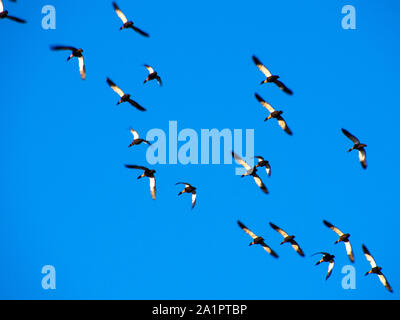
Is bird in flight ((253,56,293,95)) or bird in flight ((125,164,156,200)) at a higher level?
bird in flight ((253,56,293,95))

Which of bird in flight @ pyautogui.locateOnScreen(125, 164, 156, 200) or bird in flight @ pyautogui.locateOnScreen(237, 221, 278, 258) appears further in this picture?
bird in flight @ pyautogui.locateOnScreen(237, 221, 278, 258)

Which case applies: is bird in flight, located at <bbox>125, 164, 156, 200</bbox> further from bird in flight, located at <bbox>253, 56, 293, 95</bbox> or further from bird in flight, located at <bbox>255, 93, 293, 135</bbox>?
bird in flight, located at <bbox>253, 56, 293, 95</bbox>

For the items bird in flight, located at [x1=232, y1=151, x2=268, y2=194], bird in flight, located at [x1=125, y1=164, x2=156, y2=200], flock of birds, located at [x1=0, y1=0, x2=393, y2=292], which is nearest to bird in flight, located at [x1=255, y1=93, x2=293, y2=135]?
flock of birds, located at [x1=0, y1=0, x2=393, y2=292]

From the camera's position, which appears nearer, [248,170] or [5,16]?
[5,16]

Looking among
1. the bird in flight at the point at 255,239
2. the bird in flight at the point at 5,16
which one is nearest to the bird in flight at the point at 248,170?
the bird in flight at the point at 255,239

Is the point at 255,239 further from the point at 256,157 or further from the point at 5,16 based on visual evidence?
the point at 5,16

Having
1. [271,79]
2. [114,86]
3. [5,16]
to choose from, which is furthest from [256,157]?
[5,16]

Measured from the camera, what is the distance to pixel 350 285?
154 ft

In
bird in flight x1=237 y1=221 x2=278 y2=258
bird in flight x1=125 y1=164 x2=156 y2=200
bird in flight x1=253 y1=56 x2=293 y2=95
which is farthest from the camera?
bird in flight x1=237 y1=221 x2=278 y2=258

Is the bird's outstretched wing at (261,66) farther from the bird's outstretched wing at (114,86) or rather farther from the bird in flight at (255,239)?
the bird in flight at (255,239)

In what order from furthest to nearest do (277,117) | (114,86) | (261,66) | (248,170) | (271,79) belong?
(248,170), (114,86), (261,66), (277,117), (271,79)
